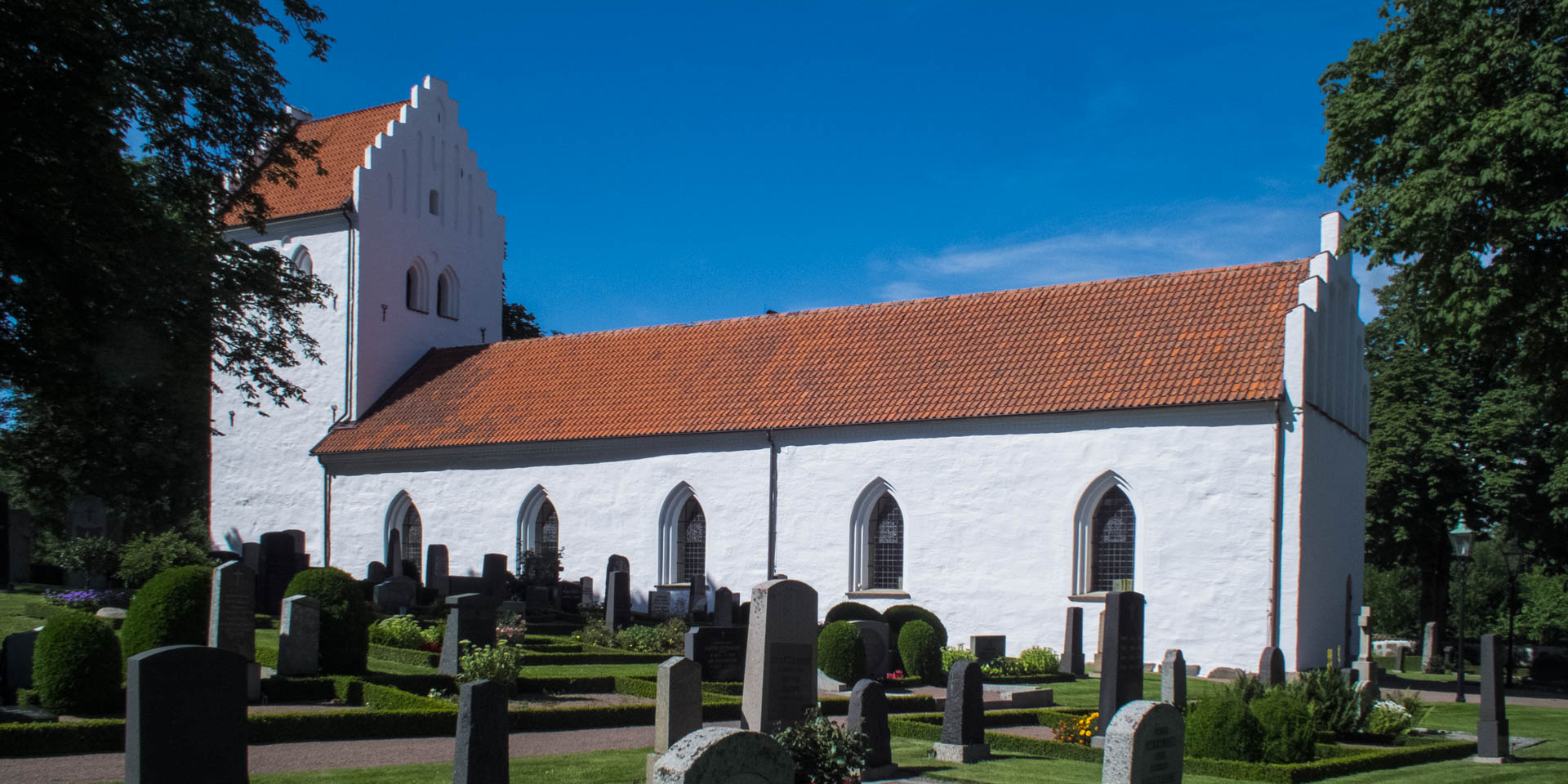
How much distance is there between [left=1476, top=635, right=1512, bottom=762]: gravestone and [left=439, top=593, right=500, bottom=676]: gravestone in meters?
11.4

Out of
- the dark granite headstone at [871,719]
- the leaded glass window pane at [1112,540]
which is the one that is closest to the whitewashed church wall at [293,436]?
the leaded glass window pane at [1112,540]

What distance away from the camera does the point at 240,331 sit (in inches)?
827

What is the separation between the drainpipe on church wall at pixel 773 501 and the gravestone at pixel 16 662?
1554 cm

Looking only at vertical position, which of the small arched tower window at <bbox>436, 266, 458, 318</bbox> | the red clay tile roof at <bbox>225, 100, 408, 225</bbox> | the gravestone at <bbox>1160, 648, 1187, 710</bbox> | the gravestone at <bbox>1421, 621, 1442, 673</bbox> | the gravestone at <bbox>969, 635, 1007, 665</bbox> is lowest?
the gravestone at <bbox>1421, 621, 1442, 673</bbox>

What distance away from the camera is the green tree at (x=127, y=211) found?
13.6m

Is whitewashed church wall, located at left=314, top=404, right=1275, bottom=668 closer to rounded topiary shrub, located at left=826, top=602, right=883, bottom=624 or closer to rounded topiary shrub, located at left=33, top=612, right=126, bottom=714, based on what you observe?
rounded topiary shrub, located at left=826, top=602, right=883, bottom=624

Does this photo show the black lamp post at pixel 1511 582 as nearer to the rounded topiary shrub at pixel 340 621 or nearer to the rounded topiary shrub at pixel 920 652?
the rounded topiary shrub at pixel 920 652

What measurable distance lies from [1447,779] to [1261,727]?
1.64m

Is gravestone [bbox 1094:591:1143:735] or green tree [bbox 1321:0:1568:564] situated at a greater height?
green tree [bbox 1321:0:1568:564]

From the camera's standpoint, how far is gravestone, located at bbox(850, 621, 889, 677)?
18.8 meters

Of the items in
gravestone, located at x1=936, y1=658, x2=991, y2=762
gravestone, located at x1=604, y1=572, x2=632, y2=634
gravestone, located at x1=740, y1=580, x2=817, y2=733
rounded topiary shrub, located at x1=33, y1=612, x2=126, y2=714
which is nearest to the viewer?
gravestone, located at x1=740, y1=580, x2=817, y2=733

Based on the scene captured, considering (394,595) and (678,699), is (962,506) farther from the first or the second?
(678,699)

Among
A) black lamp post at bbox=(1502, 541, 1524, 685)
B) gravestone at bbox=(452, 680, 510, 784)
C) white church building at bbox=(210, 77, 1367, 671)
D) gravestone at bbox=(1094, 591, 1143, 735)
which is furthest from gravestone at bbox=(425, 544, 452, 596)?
black lamp post at bbox=(1502, 541, 1524, 685)

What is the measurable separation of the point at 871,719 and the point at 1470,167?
12.6 meters
